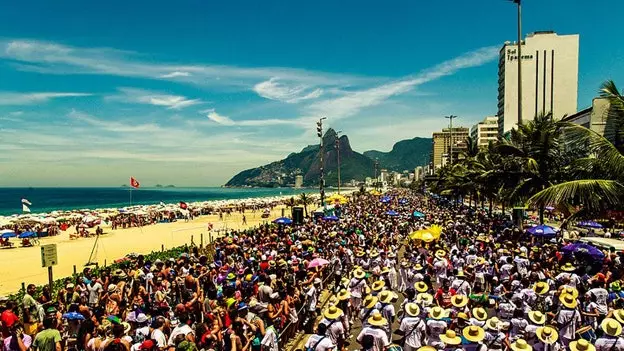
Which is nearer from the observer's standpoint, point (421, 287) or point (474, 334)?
point (474, 334)

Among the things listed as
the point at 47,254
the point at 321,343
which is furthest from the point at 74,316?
the point at 47,254

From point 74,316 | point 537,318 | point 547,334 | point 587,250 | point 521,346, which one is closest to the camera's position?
point 521,346

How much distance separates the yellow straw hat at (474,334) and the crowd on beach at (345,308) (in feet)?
0.05

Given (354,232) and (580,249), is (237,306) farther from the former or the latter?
(354,232)

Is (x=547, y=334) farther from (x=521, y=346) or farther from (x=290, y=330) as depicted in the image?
(x=290, y=330)

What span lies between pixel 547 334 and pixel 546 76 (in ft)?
380

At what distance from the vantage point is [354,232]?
24.1m

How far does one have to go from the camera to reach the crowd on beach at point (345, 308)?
7.52 m

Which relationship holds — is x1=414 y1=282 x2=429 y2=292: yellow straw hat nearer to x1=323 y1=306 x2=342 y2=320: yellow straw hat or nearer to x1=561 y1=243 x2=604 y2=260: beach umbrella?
x1=323 y1=306 x2=342 y2=320: yellow straw hat

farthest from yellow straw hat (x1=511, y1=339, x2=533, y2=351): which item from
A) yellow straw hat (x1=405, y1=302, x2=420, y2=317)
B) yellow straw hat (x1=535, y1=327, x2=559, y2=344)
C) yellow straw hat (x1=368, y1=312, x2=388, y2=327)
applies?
yellow straw hat (x1=368, y1=312, x2=388, y2=327)

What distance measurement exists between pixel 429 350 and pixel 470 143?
4535 centimetres

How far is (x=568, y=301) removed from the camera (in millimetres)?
8672

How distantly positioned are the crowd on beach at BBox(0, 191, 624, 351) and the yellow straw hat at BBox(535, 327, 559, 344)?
0.07 ft

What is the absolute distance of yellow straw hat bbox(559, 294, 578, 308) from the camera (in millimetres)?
8594
